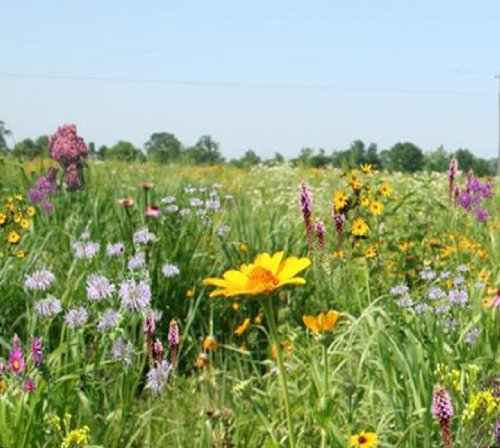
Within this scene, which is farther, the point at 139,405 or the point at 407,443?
the point at 139,405

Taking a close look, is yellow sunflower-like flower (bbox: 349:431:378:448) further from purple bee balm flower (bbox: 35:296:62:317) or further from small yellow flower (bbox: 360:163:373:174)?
small yellow flower (bbox: 360:163:373:174)

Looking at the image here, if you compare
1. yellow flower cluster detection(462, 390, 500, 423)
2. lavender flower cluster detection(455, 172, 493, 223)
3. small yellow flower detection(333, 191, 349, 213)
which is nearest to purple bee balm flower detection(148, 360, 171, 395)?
yellow flower cluster detection(462, 390, 500, 423)

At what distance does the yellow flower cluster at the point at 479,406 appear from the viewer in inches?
57.9

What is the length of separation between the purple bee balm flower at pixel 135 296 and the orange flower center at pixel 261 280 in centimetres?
63

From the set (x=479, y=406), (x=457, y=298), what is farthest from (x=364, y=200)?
(x=479, y=406)

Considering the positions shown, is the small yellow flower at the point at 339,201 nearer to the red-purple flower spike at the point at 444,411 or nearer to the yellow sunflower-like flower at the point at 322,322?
the yellow sunflower-like flower at the point at 322,322

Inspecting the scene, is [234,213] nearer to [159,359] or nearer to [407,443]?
[407,443]

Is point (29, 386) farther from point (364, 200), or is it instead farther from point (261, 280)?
point (364, 200)

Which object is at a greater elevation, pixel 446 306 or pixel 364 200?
pixel 364 200

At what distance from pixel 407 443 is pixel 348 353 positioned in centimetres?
56

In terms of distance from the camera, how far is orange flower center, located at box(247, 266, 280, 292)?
147 centimetres

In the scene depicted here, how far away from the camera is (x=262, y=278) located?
4.91 feet

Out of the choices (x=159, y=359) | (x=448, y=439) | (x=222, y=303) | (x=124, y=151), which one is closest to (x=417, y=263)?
(x=222, y=303)

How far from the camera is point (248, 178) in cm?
1226
